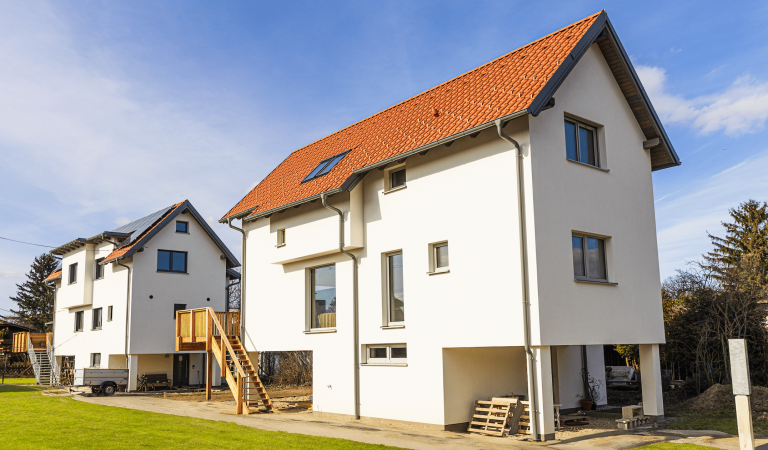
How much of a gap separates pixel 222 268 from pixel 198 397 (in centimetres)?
973

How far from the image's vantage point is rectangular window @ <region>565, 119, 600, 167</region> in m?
14.8

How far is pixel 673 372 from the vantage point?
21.0 metres

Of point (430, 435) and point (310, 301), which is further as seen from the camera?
point (310, 301)

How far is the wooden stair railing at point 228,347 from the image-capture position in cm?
1894

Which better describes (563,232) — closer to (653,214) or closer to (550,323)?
(550,323)

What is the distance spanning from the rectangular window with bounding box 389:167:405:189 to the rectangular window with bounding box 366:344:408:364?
433 cm

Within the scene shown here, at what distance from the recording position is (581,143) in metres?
15.1

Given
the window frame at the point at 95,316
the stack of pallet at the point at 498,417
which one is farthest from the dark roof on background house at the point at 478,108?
the window frame at the point at 95,316

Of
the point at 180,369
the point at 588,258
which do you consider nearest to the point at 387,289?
the point at 588,258

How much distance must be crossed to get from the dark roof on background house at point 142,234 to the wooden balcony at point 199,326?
7.57m

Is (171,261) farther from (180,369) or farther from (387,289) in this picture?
(387,289)

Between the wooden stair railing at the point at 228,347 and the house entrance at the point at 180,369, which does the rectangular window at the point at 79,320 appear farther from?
the wooden stair railing at the point at 228,347

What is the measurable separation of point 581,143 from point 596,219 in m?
1.96

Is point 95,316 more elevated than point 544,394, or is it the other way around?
point 95,316
